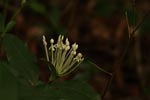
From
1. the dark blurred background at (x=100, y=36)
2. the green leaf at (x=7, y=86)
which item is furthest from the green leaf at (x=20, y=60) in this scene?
the dark blurred background at (x=100, y=36)

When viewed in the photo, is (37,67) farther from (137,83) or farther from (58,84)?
(137,83)

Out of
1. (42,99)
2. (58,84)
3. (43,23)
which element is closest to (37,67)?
(58,84)

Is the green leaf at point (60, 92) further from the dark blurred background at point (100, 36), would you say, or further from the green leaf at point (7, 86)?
the dark blurred background at point (100, 36)

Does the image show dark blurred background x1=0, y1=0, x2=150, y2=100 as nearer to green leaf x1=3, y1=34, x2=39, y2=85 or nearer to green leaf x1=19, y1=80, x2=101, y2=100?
green leaf x1=3, y1=34, x2=39, y2=85

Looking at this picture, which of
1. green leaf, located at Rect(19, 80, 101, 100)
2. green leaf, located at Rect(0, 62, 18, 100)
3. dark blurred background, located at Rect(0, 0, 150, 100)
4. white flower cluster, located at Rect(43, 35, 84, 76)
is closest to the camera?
green leaf, located at Rect(0, 62, 18, 100)

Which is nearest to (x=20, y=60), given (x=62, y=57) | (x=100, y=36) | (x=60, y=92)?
(x=62, y=57)

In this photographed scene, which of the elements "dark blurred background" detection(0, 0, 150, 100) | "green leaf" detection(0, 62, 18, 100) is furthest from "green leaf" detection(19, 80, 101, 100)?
"dark blurred background" detection(0, 0, 150, 100)
